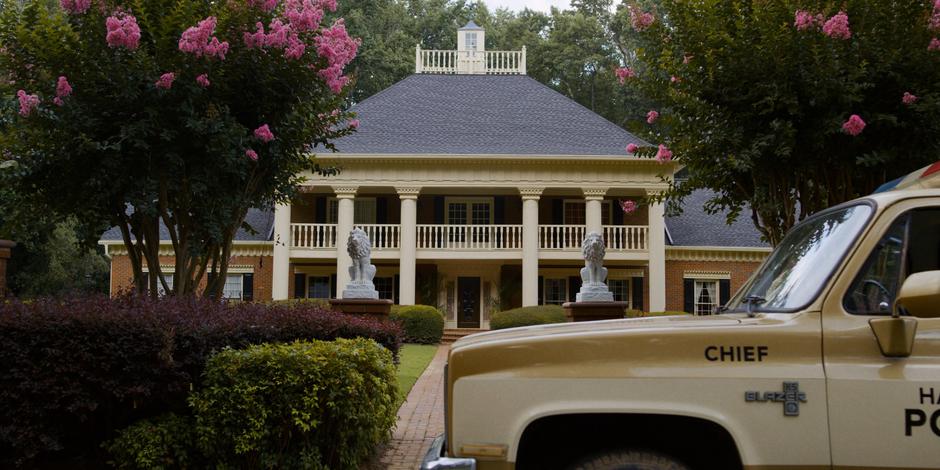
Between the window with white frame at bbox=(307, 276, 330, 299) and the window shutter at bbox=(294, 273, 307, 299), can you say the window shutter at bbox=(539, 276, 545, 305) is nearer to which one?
the window with white frame at bbox=(307, 276, 330, 299)

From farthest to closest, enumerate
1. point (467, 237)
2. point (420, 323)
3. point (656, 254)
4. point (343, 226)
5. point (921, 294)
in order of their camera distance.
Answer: point (467, 237), point (656, 254), point (343, 226), point (420, 323), point (921, 294)

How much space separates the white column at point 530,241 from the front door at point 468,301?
2765mm

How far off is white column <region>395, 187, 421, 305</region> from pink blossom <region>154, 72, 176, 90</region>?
19.3 metres

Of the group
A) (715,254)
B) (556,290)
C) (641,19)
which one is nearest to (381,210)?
(556,290)

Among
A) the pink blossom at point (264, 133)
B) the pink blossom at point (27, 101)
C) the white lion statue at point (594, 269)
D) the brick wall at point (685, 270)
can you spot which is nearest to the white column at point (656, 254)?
the brick wall at point (685, 270)

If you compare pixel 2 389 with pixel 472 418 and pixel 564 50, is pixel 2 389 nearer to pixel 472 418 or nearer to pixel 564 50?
pixel 472 418

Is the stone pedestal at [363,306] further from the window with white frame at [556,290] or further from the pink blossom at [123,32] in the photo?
the window with white frame at [556,290]

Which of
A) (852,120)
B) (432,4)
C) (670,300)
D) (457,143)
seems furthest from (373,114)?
(432,4)

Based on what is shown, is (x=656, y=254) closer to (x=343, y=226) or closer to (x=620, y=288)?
(x=620, y=288)

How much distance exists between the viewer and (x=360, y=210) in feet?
98.8

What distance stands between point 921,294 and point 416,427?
7.11m

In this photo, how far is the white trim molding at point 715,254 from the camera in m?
29.0

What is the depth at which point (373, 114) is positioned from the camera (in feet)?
98.4

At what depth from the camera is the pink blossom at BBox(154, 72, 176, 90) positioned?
8.06m
